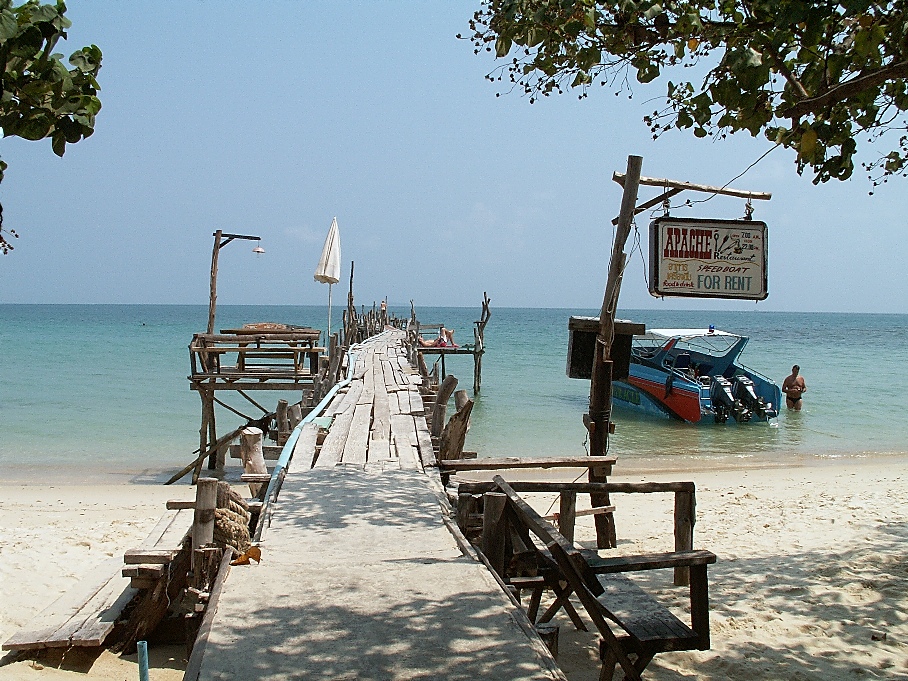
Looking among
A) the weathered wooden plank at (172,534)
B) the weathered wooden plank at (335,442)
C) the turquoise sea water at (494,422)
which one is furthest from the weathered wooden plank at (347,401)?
the turquoise sea water at (494,422)

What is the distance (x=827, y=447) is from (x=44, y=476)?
1708 cm

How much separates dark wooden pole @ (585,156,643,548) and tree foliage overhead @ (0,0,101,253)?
452 centimetres

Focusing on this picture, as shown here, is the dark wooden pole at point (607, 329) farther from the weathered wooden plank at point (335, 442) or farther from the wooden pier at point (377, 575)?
the weathered wooden plank at point (335, 442)

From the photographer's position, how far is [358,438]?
749cm

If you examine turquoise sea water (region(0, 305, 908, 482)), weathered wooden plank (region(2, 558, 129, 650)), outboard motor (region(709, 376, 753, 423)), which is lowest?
turquoise sea water (region(0, 305, 908, 482))

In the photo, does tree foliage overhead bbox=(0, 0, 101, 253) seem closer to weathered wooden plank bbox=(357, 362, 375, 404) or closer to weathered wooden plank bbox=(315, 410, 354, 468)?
weathered wooden plank bbox=(315, 410, 354, 468)

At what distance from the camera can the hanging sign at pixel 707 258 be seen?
18.2 ft

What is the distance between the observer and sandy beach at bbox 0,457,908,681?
5023mm

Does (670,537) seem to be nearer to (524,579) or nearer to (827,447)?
(524,579)

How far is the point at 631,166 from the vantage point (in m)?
5.93

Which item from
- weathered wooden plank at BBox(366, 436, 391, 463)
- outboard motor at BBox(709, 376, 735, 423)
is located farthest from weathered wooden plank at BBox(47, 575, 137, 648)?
outboard motor at BBox(709, 376, 735, 423)

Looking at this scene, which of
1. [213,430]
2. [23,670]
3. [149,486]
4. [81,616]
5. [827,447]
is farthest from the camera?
[827,447]

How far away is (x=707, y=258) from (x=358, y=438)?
3.80 m

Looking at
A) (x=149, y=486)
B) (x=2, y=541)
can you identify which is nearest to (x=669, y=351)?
(x=149, y=486)
